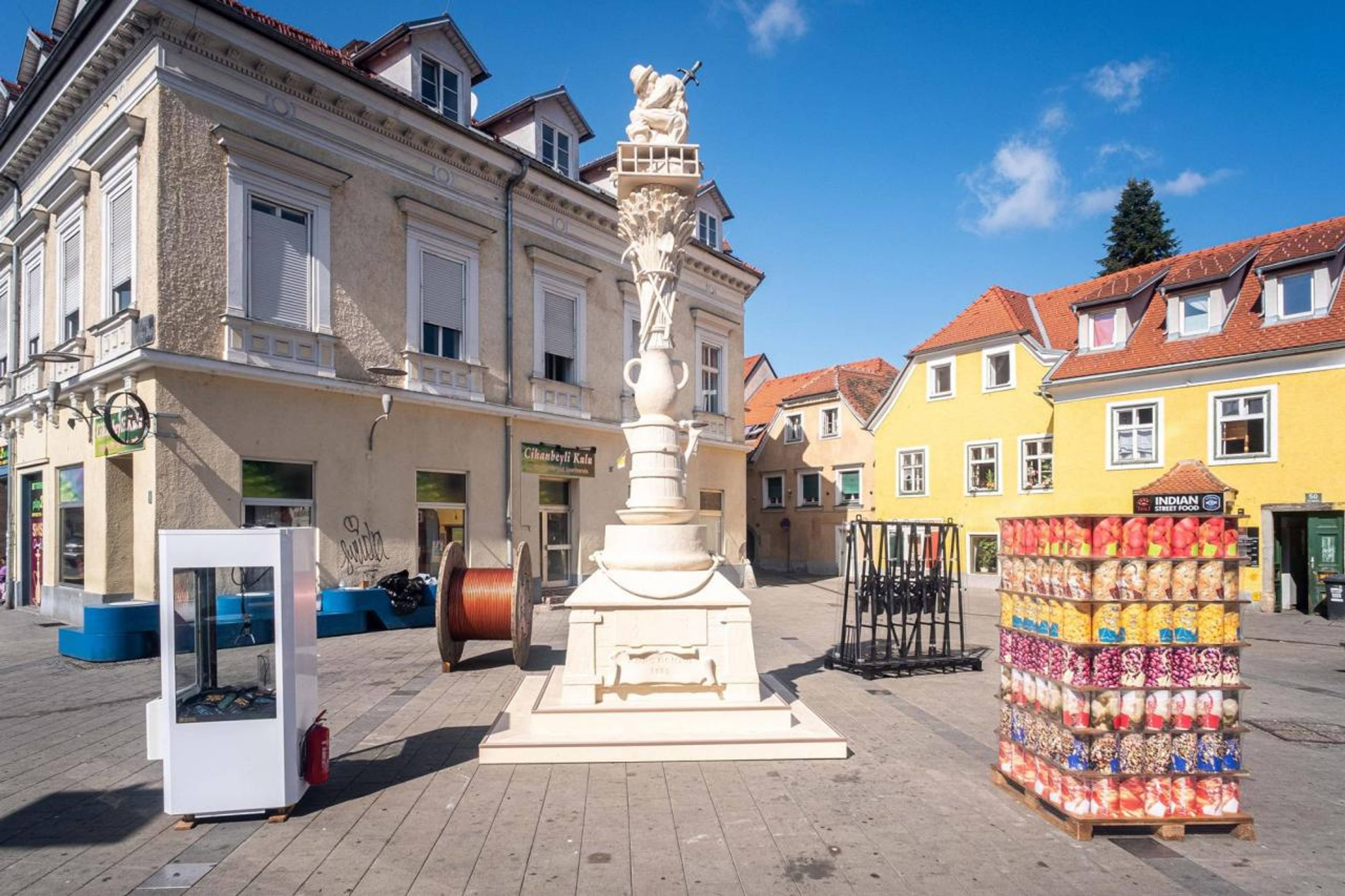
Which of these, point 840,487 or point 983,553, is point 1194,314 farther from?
point 840,487

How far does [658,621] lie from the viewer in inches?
269

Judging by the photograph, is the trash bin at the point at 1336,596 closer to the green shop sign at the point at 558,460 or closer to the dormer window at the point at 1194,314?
the dormer window at the point at 1194,314

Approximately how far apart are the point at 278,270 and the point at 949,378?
65.3ft

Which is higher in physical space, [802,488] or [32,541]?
[802,488]

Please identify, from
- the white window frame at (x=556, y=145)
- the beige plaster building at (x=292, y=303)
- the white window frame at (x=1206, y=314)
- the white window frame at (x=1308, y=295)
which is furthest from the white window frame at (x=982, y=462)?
the white window frame at (x=556, y=145)

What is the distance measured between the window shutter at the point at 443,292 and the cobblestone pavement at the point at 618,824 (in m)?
9.77

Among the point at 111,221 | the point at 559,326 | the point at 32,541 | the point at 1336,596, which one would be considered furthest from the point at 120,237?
the point at 1336,596

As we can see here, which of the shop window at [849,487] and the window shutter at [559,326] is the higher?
the window shutter at [559,326]

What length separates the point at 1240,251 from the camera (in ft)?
67.9

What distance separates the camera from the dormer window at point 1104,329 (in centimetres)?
2152

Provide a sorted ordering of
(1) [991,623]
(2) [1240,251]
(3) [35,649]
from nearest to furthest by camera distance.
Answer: (3) [35,649] → (1) [991,623] → (2) [1240,251]

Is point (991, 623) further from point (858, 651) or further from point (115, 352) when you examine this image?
point (115, 352)

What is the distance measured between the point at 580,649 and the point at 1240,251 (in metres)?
22.1

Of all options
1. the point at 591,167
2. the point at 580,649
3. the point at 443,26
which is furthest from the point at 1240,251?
the point at 580,649
